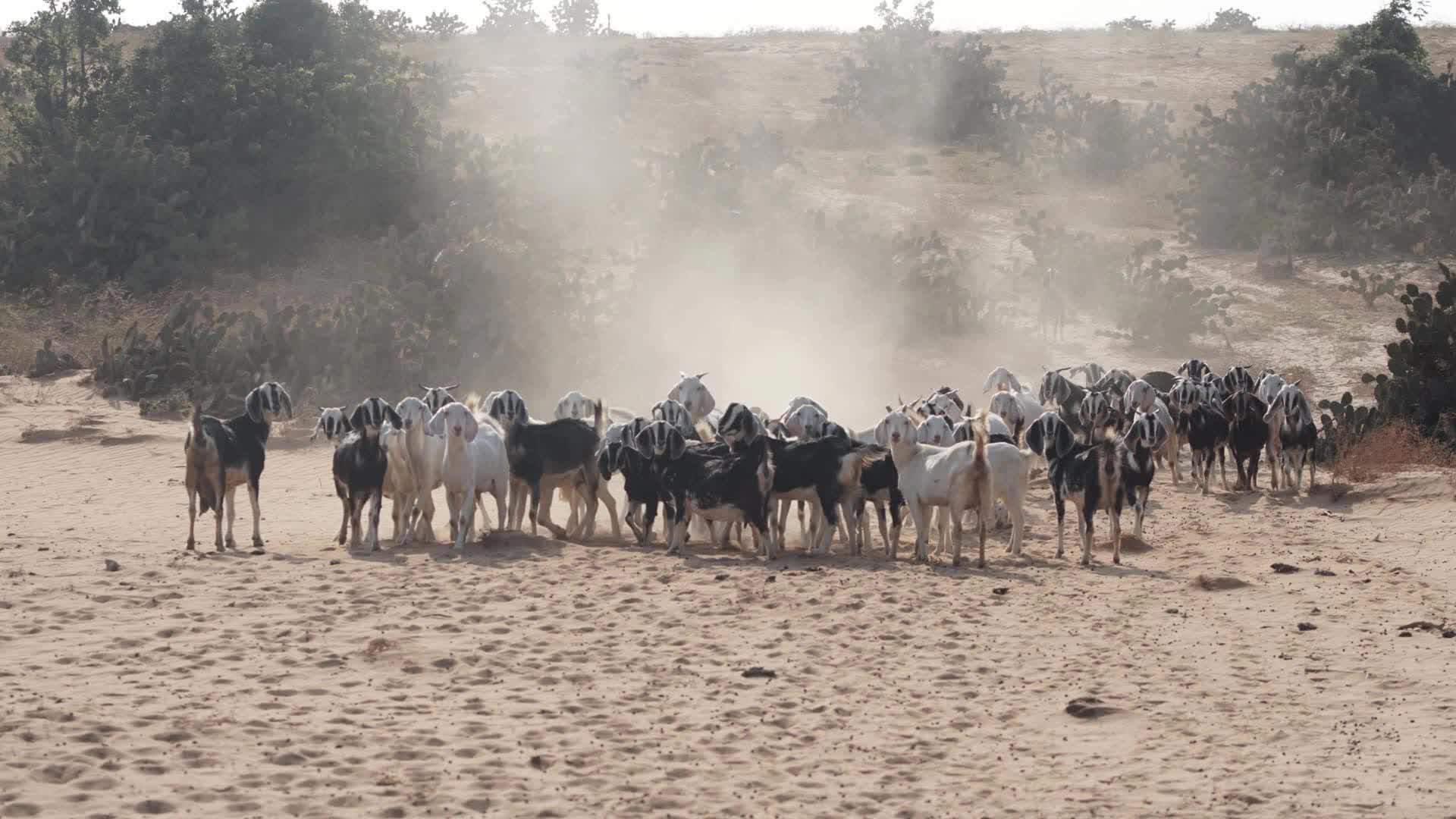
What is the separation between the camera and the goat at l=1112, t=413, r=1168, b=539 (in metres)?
15.2

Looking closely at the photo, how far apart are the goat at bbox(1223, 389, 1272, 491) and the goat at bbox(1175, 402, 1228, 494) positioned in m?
0.15

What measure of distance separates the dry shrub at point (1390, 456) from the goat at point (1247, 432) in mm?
924

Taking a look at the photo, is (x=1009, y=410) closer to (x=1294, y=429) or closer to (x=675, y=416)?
(x=1294, y=429)

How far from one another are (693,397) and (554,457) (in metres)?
3.42

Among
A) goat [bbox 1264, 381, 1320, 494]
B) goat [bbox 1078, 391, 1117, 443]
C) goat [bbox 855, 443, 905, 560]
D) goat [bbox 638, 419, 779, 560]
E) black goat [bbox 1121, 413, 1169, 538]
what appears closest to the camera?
goat [bbox 638, 419, 779, 560]

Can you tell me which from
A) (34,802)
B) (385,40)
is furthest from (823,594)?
(385,40)

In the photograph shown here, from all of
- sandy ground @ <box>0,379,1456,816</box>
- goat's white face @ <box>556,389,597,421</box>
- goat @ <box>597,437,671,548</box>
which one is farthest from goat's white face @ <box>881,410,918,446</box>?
goat's white face @ <box>556,389,597,421</box>

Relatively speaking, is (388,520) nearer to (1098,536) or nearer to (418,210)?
(1098,536)

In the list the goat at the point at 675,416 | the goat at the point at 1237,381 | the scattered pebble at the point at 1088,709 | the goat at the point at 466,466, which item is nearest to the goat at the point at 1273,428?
the goat at the point at 1237,381

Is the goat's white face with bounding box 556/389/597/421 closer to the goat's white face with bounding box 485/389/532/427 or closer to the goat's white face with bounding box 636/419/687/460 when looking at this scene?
the goat's white face with bounding box 485/389/532/427

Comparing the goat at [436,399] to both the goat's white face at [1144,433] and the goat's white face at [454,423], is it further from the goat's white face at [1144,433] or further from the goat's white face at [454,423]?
the goat's white face at [1144,433]

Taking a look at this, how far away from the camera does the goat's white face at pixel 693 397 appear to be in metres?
18.5

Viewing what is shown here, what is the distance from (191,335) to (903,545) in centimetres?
1437

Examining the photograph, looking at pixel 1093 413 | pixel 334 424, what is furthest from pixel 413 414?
pixel 1093 413
